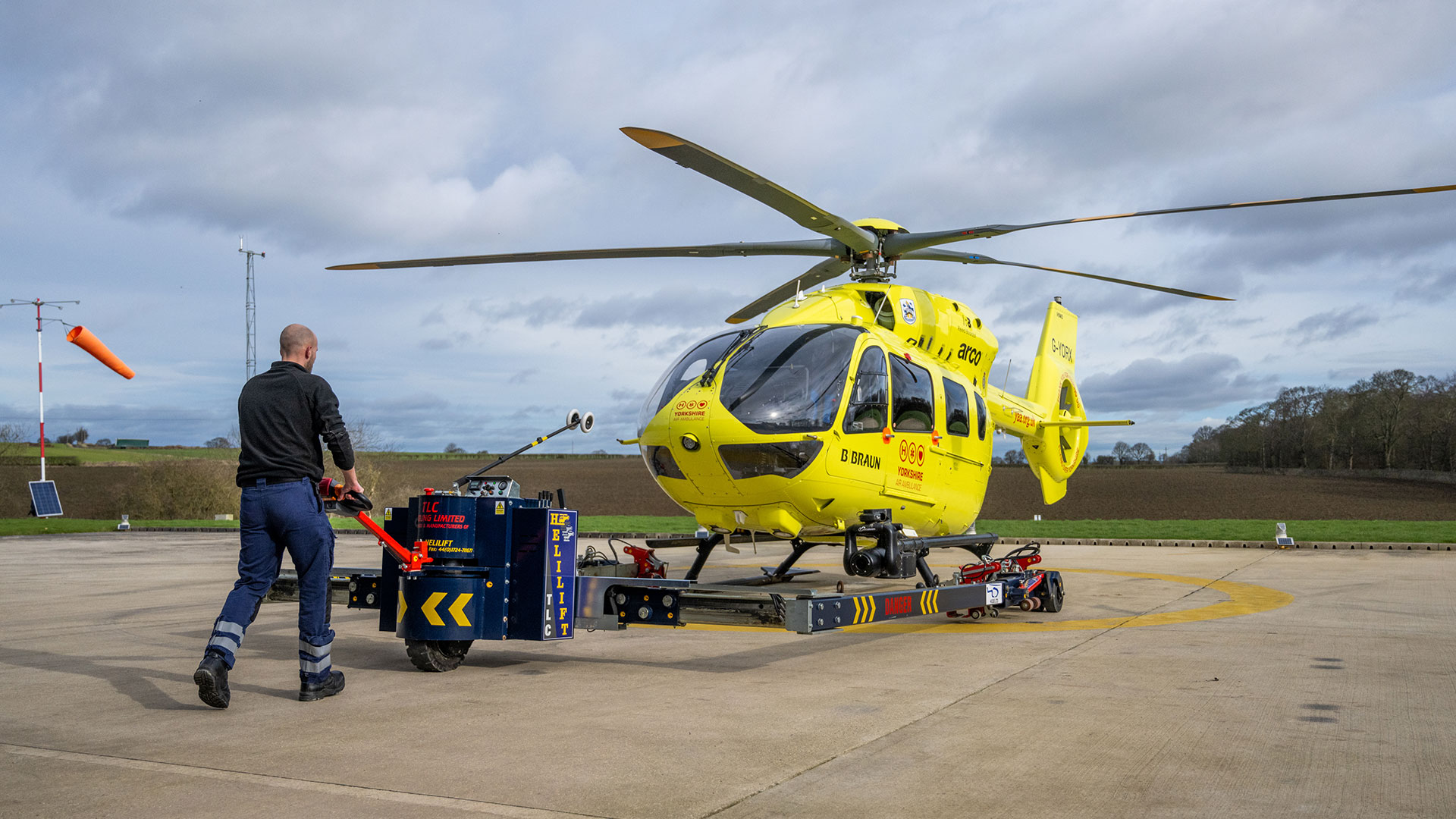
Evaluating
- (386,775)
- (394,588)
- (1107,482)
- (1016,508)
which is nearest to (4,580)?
(394,588)

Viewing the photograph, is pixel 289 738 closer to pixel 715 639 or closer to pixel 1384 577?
pixel 715 639

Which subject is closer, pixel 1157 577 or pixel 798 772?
pixel 798 772

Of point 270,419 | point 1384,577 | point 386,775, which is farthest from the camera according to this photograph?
point 1384,577

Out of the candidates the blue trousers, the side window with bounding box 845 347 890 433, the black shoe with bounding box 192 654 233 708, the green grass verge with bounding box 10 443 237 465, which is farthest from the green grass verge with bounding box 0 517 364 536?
the green grass verge with bounding box 10 443 237 465

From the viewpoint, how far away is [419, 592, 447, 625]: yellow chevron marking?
251 inches

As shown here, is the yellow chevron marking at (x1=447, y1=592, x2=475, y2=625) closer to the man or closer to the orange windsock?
the man

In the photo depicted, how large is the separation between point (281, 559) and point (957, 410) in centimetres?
664

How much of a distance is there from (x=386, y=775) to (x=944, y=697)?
3.22 meters

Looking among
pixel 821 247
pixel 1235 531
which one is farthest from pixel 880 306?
pixel 1235 531

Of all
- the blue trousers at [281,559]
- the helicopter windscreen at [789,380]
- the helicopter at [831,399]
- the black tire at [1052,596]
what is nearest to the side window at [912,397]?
the helicopter at [831,399]

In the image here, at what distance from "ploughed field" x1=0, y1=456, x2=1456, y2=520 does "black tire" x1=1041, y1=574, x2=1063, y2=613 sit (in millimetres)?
19029

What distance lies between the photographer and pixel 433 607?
6387mm

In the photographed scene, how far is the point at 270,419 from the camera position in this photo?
221 inches

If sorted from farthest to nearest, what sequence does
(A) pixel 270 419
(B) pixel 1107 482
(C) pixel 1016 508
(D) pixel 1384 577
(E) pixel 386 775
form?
1. (B) pixel 1107 482
2. (C) pixel 1016 508
3. (D) pixel 1384 577
4. (A) pixel 270 419
5. (E) pixel 386 775
